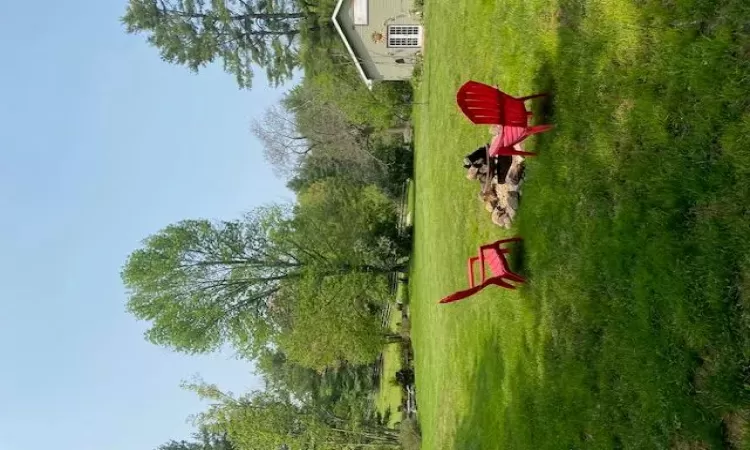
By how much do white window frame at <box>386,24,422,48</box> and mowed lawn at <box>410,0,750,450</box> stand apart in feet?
57.3

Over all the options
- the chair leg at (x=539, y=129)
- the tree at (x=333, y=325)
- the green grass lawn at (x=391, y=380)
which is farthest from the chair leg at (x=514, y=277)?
the green grass lawn at (x=391, y=380)

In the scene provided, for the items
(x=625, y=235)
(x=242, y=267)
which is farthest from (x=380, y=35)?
(x=625, y=235)

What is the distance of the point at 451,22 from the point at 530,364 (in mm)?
11046

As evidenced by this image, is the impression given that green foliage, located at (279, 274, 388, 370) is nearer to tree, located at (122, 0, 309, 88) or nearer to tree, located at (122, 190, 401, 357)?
tree, located at (122, 190, 401, 357)

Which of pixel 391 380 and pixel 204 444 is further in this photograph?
pixel 204 444

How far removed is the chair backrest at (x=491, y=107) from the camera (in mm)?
9742

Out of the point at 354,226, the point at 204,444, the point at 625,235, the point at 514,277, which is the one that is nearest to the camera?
the point at 625,235

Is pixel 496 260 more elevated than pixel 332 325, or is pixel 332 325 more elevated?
pixel 496 260

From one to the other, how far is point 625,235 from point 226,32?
34.7m

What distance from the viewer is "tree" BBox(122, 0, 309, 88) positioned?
37375 millimetres

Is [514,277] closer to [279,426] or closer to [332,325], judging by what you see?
[332,325]

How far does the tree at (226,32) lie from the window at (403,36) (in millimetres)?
8595

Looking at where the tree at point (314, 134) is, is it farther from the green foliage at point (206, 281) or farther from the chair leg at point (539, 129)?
the chair leg at point (539, 129)

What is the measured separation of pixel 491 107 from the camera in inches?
390
